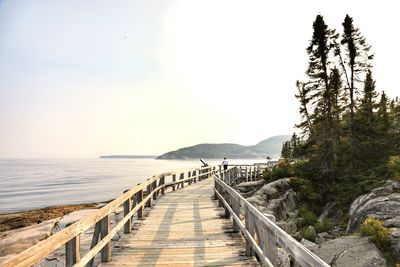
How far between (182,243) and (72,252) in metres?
4.01

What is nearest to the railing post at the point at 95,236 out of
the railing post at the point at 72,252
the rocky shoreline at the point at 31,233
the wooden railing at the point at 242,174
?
the rocky shoreline at the point at 31,233

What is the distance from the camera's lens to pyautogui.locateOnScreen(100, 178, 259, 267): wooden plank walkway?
6582 millimetres

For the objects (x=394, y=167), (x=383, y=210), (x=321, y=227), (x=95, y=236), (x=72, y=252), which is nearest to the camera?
(x=72, y=252)

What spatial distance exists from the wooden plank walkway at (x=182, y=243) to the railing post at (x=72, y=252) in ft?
6.85

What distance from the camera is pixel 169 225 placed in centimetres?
1038

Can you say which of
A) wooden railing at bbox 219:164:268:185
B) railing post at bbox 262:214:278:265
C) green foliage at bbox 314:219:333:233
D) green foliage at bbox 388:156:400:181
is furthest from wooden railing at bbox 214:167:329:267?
wooden railing at bbox 219:164:268:185

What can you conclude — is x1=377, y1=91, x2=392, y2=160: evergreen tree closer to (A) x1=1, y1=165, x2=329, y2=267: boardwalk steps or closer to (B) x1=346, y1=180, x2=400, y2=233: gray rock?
(B) x1=346, y1=180, x2=400, y2=233: gray rock

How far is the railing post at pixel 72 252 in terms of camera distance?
440cm

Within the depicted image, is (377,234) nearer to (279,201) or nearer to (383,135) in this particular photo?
(279,201)

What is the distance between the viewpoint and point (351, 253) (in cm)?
955

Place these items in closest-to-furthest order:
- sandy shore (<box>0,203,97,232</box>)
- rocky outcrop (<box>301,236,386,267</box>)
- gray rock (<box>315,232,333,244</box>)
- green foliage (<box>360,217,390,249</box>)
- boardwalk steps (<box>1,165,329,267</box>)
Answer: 1. boardwalk steps (<box>1,165,329,267</box>)
2. rocky outcrop (<box>301,236,386,267</box>)
3. green foliage (<box>360,217,390,249</box>)
4. gray rock (<box>315,232,333,244</box>)
5. sandy shore (<box>0,203,97,232</box>)

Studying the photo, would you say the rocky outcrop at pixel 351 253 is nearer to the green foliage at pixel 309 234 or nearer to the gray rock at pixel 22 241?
the green foliage at pixel 309 234

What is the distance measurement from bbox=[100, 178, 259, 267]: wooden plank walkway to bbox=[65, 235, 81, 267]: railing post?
6.85 feet

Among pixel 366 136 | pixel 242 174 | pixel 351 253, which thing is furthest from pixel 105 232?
pixel 242 174
